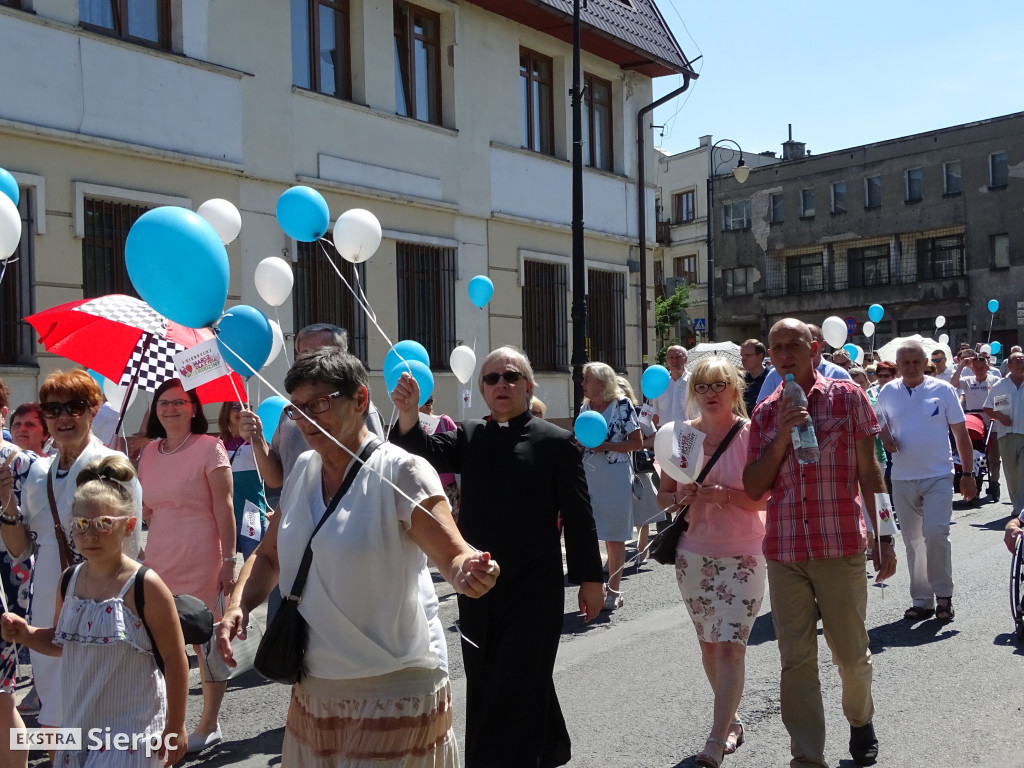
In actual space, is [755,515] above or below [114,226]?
below

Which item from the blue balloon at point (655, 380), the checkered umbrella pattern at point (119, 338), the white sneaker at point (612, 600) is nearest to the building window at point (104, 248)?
the checkered umbrella pattern at point (119, 338)

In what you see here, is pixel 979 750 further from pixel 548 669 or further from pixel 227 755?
pixel 227 755

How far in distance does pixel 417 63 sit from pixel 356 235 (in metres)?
9.67

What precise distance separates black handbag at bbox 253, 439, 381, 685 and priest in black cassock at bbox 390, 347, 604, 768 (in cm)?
141

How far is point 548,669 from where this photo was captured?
171 inches

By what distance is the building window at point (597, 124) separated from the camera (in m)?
19.4

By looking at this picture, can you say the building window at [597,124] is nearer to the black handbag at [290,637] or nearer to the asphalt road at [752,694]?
the asphalt road at [752,694]

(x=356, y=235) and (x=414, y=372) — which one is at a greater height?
(x=356, y=235)

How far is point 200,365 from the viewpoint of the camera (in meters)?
4.82

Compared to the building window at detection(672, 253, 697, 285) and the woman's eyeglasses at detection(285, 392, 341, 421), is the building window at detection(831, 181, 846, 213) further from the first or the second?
the woman's eyeglasses at detection(285, 392, 341, 421)


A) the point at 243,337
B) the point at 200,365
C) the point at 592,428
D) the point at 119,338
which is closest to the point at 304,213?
the point at 119,338

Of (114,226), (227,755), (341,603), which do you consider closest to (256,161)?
→ (114,226)

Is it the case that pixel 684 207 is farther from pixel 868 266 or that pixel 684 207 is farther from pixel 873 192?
pixel 868 266

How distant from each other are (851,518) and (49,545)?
3437 mm
